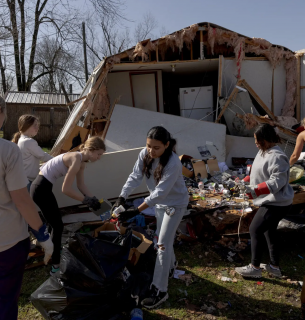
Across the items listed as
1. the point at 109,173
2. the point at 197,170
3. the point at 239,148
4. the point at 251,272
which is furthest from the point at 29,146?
the point at 239,148

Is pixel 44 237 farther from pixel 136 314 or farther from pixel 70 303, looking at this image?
pixel 136 314

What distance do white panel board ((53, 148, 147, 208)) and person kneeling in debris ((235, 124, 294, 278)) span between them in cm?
233

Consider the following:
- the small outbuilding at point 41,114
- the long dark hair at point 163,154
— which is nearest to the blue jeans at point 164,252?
the long dark hair at point 163,154

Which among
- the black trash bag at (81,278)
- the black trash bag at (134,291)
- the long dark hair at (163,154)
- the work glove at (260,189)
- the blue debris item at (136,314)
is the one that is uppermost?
the long dark hair at (163,154)

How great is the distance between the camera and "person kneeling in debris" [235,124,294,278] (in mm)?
2887

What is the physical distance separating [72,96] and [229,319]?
56.3 ft

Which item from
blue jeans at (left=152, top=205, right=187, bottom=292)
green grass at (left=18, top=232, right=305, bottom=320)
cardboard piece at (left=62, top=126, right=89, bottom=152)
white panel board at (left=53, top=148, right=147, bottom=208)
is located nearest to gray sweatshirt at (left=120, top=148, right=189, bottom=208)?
blue jeans at (left=152, top=205, right=187, bottom=292)

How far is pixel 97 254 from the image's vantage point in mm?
2332

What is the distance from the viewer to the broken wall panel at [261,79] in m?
7.94

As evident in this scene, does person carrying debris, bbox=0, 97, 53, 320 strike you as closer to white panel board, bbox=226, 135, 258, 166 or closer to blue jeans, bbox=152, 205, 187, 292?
blue jeans, bbox=152, 205, 187, 292

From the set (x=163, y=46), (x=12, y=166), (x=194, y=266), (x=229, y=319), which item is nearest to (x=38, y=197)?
(x=12, y=166)

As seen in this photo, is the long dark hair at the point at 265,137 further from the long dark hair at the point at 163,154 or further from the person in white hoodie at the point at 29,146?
the person in white hoodie at the point at 29,146

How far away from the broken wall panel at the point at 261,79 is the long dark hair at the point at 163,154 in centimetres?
572

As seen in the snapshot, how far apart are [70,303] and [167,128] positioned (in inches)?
220
